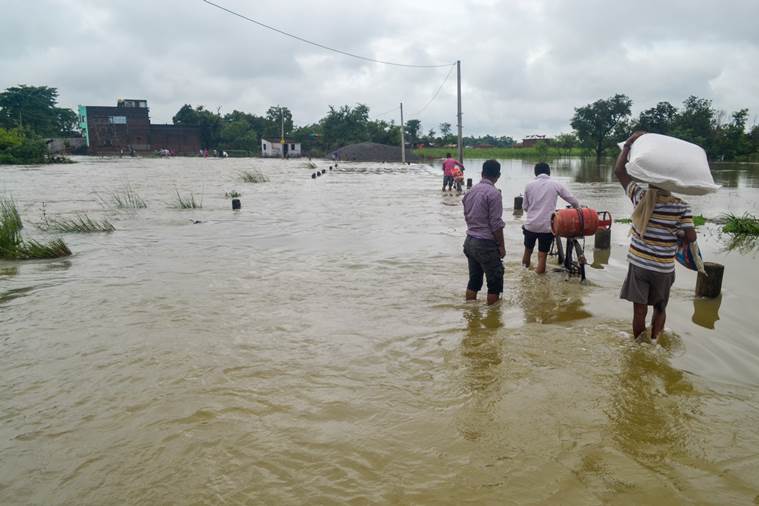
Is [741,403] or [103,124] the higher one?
[103,124]

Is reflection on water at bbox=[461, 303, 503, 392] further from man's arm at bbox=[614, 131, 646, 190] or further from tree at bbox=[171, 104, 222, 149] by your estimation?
tree at bbox=[171, 104, 222, 149]

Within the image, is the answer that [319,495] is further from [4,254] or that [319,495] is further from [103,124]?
[103,124]

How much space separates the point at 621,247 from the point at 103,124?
69954mm

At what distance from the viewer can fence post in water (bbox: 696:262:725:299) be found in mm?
6047

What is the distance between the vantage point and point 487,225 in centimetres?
545

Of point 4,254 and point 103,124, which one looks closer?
point 4,254

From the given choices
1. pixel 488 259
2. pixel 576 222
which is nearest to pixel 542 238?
pixel 576 222

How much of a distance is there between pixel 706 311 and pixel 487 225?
273 cm

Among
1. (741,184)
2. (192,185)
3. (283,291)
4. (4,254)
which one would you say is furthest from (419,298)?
(741,184)

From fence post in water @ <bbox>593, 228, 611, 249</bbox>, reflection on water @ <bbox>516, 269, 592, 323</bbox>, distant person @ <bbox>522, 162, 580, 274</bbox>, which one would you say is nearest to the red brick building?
fence post in water @ <bbox>593, 228, 611, 249</bbox>

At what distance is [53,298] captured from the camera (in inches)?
253

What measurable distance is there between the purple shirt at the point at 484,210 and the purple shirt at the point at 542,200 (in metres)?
1.45

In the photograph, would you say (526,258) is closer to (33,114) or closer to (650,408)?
(650,408)

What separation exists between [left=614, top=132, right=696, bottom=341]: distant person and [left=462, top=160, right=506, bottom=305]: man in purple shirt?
1.33 m
